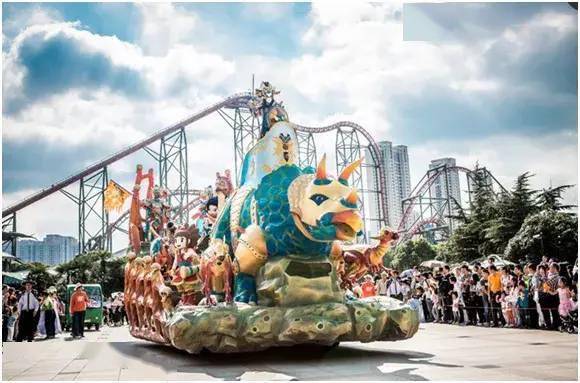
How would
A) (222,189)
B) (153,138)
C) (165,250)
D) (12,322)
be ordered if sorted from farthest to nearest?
(153,138) < (12,322) < (222,189) < (165,250)

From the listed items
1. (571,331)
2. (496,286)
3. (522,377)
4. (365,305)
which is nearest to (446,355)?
(365,305)

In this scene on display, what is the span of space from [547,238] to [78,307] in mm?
10029

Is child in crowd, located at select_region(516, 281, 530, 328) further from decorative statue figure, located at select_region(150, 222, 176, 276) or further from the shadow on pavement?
decorative statue figure, located at select_region(150, 222, 176, 276)

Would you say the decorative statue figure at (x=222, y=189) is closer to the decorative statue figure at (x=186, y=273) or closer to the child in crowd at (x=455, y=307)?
the decorative statue figure at (x=186, y=273)

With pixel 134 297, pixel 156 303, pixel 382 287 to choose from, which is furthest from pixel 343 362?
pixel 382 287

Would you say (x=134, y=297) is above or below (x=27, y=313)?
above

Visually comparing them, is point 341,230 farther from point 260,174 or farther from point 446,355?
point 446,355

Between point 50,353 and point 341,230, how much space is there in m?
4.05

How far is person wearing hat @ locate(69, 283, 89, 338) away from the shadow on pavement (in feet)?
10.4

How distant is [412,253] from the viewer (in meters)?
26.7

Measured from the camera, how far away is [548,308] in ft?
24.2

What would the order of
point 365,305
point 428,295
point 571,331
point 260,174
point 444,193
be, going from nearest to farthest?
point 365,305 < point 260,174 < point 571,331 < point 428,295 < point 444,193

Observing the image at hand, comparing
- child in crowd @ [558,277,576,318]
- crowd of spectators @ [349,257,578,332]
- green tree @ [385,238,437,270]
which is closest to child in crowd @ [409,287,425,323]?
crowd of spectators @ [349,257,578,332]

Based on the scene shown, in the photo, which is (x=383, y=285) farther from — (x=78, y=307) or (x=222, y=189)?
(x=78, y=307)
